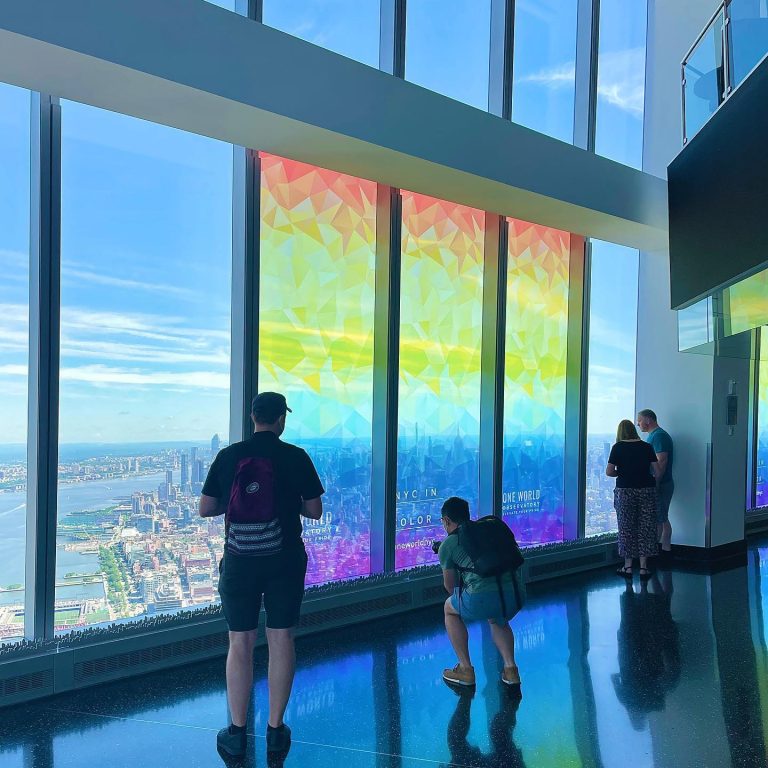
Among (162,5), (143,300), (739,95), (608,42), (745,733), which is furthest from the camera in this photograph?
(608,42)

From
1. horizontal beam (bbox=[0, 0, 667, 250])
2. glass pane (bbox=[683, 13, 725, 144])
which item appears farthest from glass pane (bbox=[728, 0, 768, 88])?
horizontal beam (bbox=[0, 0, 667, 250])

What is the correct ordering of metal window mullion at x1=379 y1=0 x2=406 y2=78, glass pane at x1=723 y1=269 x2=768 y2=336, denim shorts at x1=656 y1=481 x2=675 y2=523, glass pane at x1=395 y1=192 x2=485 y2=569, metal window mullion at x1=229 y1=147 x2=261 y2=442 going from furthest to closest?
1. denim shorts at x1=656 y1=481 x2=675 y2=523
2. glass pane at x1=395 y1=192 x2=485 y2=569
3. metal window mullion at x1=379 y1=0 x2=406 y2=78
4. metal window mullion at x1=229 y1=147 x2=261 y2=442
5. glass pane at x1=723 y1=269 x2=768 y2=336

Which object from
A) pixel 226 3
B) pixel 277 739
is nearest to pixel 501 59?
pixel 226 3

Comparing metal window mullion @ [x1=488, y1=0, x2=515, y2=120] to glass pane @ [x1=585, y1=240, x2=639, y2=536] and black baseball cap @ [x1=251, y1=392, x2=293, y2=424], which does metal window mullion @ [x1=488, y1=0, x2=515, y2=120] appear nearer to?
glass pane @ [x1=585, y1=240, x2=639, y2=536]

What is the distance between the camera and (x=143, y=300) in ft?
15.0

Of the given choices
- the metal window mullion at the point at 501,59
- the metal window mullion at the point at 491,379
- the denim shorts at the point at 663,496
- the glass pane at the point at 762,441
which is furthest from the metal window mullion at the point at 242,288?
the glass pane at the point at 762,441

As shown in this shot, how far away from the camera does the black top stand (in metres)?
3.32

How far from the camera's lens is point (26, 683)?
3912 millimetres

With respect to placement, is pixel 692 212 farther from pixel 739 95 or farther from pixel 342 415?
pixel 342 415

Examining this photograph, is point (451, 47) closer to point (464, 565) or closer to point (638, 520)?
point (464, 565)

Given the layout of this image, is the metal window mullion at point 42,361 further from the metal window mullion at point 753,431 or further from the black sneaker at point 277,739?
the metal window mullion at point 753,431

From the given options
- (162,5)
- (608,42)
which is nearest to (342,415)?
(162,5)

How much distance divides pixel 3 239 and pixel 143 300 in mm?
828

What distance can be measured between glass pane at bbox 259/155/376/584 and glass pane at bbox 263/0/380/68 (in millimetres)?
885
